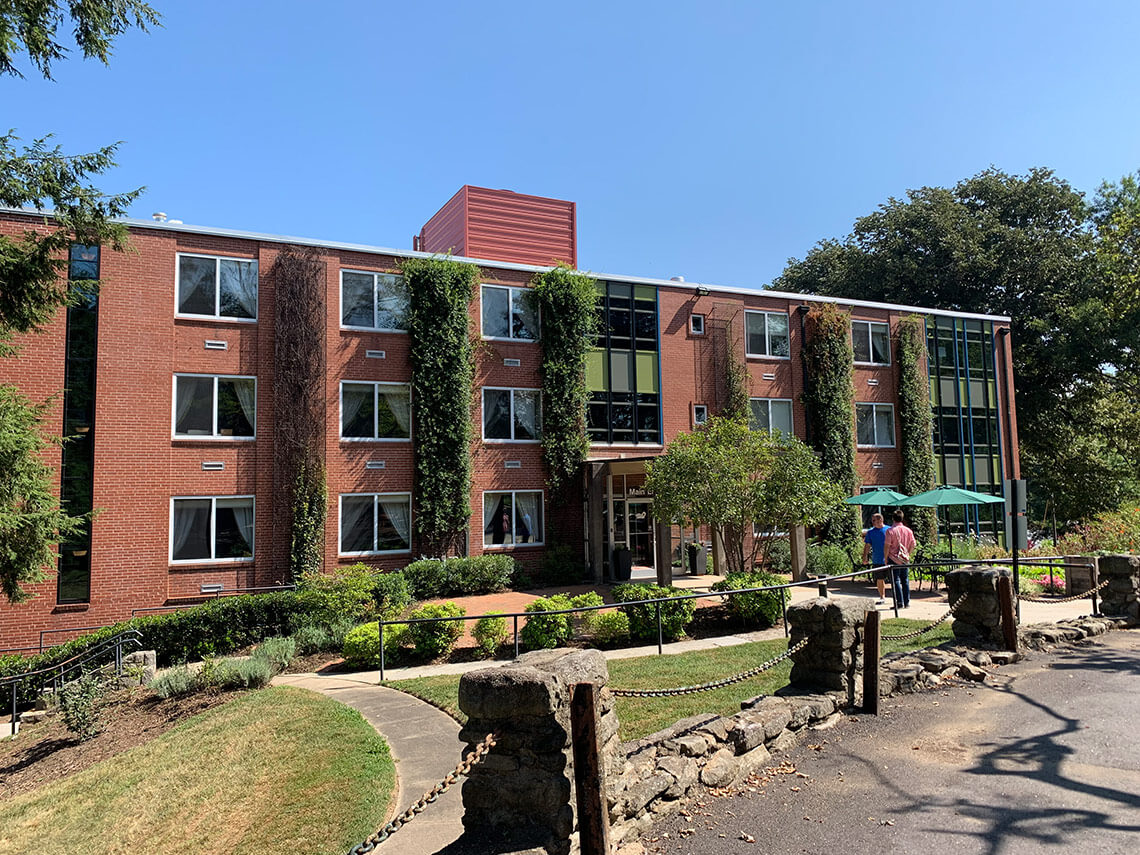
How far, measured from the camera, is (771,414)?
25438mm

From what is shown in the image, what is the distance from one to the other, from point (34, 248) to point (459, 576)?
454 inches

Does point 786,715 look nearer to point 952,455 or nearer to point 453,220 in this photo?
point 453,220

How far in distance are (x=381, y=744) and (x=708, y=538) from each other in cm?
1753

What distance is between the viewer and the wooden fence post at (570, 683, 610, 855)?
411 cm

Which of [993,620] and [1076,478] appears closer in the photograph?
[993,620]

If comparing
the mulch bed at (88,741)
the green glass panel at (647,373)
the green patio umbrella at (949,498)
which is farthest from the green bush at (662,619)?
the green glass panel at (647,373)

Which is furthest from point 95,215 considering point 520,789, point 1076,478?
point 1076,478

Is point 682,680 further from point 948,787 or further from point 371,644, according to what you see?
point 371,644

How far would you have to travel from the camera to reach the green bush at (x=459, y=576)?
1838 cm

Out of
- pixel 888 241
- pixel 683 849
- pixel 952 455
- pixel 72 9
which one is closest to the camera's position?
pixel 683 849

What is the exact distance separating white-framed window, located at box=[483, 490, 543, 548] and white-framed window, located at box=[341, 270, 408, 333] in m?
5.70

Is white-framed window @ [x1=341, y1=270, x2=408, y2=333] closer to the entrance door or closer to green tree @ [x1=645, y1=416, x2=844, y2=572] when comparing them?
the entrance door

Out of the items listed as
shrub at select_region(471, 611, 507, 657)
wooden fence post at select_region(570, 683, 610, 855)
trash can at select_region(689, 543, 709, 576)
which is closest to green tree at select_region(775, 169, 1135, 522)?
trash can at select_region(689, 543, 709, 576)

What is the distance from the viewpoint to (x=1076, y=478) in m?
30.8
